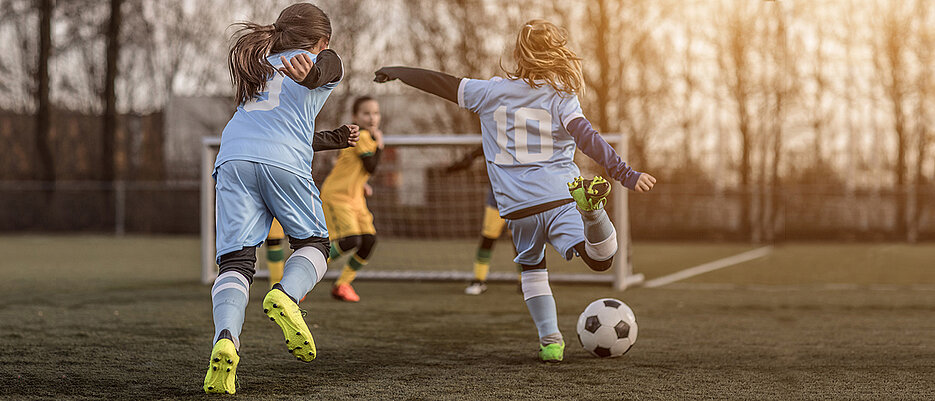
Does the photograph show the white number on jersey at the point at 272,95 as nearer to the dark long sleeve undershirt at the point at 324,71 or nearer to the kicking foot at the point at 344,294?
the dark long sleeve undershirt at the point at 324,71

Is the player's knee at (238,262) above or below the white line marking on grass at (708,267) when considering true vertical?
above

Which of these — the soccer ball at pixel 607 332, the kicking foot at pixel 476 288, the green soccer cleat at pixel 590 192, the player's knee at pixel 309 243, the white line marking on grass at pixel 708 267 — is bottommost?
the white line marking on grass at pixel 708 267

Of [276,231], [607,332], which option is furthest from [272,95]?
[276,231]

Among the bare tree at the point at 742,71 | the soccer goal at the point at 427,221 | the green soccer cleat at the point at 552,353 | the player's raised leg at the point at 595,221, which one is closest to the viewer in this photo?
the player's raised leg at the point at 595,221

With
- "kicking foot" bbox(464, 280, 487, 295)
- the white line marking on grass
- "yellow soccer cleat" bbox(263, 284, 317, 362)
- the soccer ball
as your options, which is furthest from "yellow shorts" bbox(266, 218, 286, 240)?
"yellow soccer cleat" bbox(263, 284, 317, 362)

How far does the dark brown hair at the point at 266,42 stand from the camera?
3.23m

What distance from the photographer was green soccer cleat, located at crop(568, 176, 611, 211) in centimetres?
323

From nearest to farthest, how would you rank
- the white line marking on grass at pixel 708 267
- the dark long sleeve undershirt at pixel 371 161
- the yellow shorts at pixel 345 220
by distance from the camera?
the dark long sleeve undershirt at pixel 371 161 → the yellow shorts at pixel 345 220 → the white line marking on grass at pixel 708 267

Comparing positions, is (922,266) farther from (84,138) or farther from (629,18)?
(84,138)

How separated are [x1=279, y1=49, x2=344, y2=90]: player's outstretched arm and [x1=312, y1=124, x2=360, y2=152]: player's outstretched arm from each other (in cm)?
32

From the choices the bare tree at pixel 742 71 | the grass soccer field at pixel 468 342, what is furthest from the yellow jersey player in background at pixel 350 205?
the bare tree at pixel 742 71

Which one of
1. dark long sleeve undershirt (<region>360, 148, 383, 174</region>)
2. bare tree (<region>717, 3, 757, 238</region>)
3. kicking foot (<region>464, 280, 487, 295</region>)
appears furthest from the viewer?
bare tree (<region>717, 3, 757, 238</region>)

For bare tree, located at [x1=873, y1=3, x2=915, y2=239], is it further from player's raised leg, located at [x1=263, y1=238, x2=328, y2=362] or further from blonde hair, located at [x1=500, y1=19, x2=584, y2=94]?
player's raised leg, located at [x1=263, y1=238, x2=328, y2=362]

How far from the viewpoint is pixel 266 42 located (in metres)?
3.28
